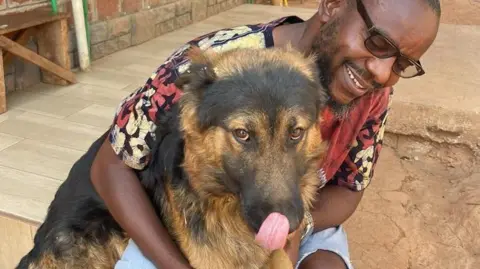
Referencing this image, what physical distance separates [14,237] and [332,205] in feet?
5.46

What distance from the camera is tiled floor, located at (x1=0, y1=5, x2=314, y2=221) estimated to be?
10.3ft

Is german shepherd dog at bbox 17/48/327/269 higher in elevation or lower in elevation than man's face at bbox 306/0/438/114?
lower

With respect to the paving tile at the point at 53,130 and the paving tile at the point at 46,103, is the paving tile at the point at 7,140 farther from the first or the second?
the paving tile at the point at 46,103

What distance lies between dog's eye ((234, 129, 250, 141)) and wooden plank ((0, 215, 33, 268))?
1.67 m

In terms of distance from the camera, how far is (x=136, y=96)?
6.47ft

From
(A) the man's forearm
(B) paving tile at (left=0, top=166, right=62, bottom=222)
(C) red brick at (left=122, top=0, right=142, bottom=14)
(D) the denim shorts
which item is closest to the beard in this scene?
(A) the man's forearm

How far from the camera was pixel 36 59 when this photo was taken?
14.4ft

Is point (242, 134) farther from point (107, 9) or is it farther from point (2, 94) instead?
point (107, 9)

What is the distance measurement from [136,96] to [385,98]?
901 millimetres

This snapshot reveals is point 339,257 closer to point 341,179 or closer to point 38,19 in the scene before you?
point 341,179

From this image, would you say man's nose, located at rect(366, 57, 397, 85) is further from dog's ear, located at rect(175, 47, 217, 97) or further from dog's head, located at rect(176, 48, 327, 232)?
dog's ear, located at rect(175, 47, 217, 97)

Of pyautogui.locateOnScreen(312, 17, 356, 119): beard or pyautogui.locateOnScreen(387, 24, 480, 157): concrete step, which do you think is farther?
pyautogui.locateOnScreen(387, 24, 480, 157): concrete step

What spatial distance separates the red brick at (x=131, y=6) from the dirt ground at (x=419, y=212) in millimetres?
2984

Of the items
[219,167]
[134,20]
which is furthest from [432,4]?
[134,20]
